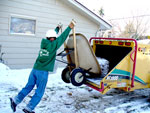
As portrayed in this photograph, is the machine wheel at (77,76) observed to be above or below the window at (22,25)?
below

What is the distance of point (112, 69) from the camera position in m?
4.46

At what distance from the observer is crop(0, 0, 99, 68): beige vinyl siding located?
25.5 ft

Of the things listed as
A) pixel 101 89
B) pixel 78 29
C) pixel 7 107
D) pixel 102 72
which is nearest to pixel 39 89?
pixel 7 107

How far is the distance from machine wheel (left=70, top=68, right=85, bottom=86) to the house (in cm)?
471

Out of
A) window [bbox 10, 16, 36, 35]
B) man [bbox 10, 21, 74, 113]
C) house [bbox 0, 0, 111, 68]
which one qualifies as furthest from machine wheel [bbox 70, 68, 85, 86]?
window [bbox 10, 16, 36, 35]

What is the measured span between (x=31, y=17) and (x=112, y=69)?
5371 mm

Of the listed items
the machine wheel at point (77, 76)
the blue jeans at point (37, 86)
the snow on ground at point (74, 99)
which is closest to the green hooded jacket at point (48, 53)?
the blue jeans at point (37, 86)

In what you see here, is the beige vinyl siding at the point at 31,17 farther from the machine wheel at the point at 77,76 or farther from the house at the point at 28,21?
the machine wheel at the point at 77,76

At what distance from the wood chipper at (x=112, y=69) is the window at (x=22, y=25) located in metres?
4.05

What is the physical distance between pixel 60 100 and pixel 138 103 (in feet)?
7.35

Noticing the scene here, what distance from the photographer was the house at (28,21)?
7.80 m

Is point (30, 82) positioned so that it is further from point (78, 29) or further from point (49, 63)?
point (78, 29)

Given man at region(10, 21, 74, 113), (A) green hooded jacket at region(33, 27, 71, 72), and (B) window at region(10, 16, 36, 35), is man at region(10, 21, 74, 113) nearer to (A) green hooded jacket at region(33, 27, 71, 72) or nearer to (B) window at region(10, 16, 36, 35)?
(A) green hooded jacket at region(33, 27, 71, 72)

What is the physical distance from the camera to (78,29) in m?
9.91
